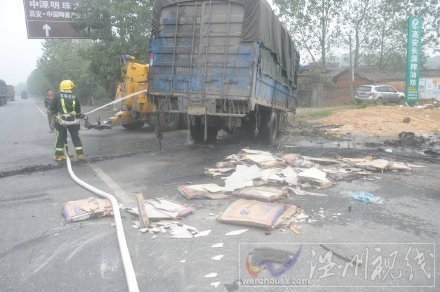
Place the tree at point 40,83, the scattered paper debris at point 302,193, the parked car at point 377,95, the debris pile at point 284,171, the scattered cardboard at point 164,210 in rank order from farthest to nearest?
the tree at point 40,83 < the parked car at point 377,95 < the debris pile at point 284,171 < the scattered paper debris at point 302,193 < the scattered cardboard at point 164,210

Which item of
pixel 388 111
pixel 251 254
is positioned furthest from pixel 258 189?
pixel 388 111

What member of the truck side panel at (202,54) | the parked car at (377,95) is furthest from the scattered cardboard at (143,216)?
the parked car at (377,95)

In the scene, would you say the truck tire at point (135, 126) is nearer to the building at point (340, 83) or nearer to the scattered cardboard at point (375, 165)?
the scattered cardboard at point (375, 165)

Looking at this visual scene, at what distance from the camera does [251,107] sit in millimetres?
7723

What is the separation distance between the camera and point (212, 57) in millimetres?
8094

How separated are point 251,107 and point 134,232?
416cm

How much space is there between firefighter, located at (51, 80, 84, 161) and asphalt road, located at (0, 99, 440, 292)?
58 centimetres

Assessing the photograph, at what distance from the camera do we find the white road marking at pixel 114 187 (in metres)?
5.42

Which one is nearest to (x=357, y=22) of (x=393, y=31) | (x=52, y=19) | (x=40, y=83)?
(x=393, y=31)

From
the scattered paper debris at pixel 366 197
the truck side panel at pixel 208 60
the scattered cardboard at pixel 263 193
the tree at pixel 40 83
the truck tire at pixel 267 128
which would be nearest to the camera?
the scattered cardboard at pixel 263 193

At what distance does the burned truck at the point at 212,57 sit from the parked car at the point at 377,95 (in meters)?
20.3

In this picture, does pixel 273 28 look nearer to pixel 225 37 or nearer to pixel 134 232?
pixel 225 37

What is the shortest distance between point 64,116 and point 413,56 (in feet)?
71.8

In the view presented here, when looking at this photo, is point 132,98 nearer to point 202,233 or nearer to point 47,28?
point 47,28
